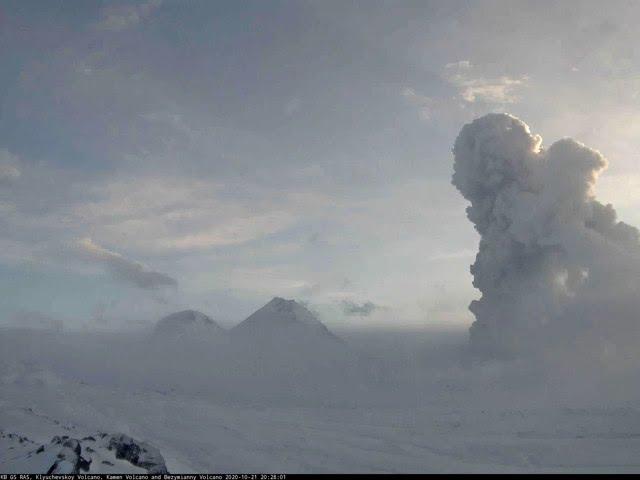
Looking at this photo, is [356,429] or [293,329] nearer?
[356,429]

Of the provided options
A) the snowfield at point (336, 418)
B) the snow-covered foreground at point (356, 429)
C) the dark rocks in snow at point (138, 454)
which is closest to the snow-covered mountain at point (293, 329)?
the snowfield at point (336, 418)

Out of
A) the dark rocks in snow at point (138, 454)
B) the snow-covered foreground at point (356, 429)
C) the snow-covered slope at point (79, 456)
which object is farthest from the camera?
the snow-covered foreground at point (356, 429)

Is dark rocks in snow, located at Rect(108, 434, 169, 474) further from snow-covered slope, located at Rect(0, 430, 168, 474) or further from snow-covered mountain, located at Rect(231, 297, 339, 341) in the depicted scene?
snow-covered mountain, located at Rect(231, 297, 339, 341)

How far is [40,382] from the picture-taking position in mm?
103625

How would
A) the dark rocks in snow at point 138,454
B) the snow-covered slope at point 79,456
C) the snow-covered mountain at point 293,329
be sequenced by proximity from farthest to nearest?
1. the snow-covered mountain at point 293,329
2. the dark rocks in snow at point 138,454
3. the snow-covered slope at point 79,456

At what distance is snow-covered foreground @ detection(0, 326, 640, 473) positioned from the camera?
49.9 m

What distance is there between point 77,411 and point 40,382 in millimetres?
40183

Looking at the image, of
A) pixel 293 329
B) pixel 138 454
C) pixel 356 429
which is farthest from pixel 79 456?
pixel 293 329

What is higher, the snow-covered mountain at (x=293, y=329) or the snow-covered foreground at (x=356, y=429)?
the snow-covered mountain at (x=293, y=329)

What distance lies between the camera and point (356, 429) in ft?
224

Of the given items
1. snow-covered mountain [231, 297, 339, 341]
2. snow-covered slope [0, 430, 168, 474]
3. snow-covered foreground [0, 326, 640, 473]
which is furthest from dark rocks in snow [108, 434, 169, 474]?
snow-covered mountain [231, 297, 339, 341]

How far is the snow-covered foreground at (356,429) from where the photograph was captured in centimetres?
4991

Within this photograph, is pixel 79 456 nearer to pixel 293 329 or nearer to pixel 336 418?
pixel 336 418

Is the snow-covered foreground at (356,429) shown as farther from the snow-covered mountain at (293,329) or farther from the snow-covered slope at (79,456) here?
the snow-covered mountain at (293,329)
